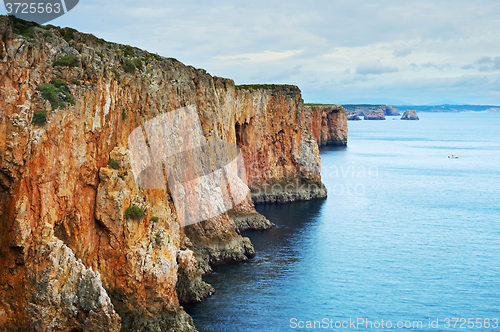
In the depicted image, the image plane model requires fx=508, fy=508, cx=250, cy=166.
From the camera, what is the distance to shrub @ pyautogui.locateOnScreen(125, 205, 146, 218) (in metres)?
33.7

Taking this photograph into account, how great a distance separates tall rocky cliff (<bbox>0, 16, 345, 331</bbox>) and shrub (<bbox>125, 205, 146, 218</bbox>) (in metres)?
0.32

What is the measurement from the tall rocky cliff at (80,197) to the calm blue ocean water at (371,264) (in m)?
6.92

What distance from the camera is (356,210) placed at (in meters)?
82.8

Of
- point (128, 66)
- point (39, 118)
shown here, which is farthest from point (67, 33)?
point (39, 118)

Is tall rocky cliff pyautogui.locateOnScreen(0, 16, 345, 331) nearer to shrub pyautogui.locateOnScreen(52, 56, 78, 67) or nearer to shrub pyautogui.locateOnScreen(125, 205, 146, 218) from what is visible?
shrub pyautogui.locateOnScreen(52, 56, 78, 67)

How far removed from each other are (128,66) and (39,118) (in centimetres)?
1000

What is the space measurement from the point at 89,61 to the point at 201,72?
2461cm

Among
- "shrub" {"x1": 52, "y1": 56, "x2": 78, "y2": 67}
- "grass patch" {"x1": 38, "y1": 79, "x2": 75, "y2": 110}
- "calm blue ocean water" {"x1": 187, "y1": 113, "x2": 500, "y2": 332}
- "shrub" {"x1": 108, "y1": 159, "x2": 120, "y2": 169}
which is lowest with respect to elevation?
"calm blue ocean water" {"x1": 187, "y1": 113, "x2": 500, "y2": 332}

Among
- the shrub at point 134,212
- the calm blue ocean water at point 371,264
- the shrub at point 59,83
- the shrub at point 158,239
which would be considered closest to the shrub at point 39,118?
the shrub at point 59,83

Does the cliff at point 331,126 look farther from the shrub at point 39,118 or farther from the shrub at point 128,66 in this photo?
the shrub at point 39,118

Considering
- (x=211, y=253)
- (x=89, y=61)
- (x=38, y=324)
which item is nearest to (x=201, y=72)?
(x=211, y=253)

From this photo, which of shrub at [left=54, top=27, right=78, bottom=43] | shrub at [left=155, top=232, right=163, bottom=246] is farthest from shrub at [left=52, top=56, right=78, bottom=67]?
shrub at [left=155, top=232, right=163, bottom=246]

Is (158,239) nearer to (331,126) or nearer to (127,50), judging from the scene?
(127,50)

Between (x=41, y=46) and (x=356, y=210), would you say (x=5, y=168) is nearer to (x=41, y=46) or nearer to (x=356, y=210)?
(x=41, y=46)
